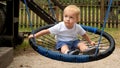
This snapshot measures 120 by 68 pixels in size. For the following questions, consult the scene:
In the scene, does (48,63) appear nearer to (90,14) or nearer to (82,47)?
(82,47)

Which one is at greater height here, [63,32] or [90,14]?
[90,14]

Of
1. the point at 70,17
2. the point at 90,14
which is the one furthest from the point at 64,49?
the point at 90,14

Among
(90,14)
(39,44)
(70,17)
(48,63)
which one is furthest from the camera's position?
(90,14)

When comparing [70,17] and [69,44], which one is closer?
[70,17]

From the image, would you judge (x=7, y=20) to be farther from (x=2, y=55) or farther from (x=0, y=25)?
(x=2, y=55)

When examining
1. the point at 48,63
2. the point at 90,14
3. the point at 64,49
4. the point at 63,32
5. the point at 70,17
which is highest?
the point at 90,14

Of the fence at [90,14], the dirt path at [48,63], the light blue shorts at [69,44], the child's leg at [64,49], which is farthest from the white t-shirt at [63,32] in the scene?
the fence at [90,14]

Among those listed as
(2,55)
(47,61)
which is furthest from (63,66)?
(2,55)

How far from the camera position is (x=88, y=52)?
14.2 ft

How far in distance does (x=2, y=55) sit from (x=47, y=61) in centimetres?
335

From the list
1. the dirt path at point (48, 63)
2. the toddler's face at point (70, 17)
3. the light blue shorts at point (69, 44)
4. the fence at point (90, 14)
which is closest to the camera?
the toddler's face at point (70, 17)

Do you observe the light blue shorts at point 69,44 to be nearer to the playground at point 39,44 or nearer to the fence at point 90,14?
the playground at point 39,44

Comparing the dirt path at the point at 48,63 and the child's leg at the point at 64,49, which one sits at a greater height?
the child's leg at the point at 64,49

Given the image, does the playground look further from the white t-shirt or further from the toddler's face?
the toddler's face
